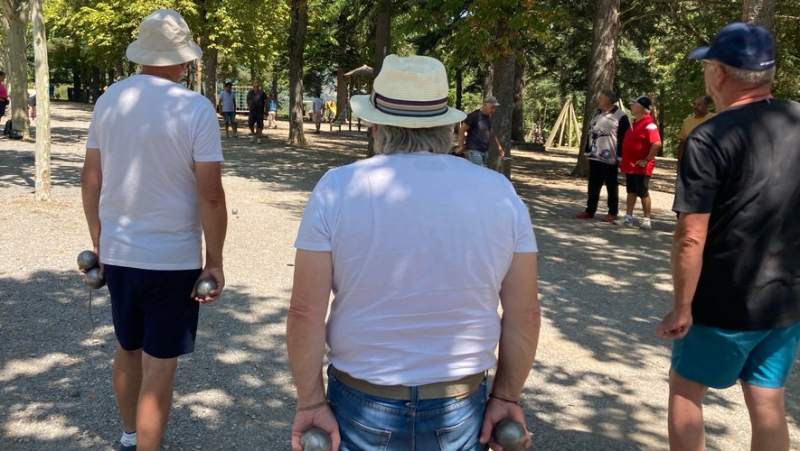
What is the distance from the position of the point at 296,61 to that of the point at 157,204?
20354 millimetres

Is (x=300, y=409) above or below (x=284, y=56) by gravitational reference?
below

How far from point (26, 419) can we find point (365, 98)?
2.75 meters

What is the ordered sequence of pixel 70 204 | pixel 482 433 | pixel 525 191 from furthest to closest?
1. pixel 525 191
2. pixel 70 204
3. pixel 482 433

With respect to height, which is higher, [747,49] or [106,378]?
[747,49]

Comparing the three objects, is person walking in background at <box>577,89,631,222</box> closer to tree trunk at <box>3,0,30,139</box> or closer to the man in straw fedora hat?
the man in straw fedora hat

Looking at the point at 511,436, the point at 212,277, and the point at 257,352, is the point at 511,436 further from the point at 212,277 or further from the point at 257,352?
the point at 257,352

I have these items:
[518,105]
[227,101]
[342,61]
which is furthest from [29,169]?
[342,61]

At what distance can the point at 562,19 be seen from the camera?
1205 cm

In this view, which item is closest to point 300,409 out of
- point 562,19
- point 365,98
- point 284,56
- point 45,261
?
point 365,98

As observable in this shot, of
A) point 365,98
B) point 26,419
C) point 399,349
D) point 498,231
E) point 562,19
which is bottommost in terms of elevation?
point 26,419

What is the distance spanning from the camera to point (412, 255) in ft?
6.10

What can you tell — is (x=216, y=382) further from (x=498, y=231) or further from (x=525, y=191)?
(x=525, y=191)

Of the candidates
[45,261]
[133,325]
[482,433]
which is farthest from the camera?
[45,261]

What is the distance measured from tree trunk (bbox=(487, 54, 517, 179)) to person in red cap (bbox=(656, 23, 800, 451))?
1085 centimetres
